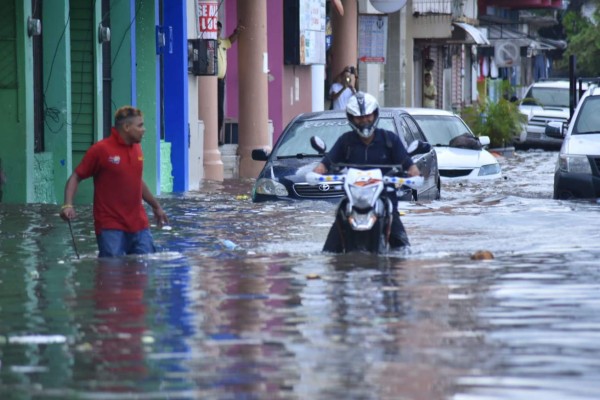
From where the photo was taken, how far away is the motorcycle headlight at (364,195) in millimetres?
13445

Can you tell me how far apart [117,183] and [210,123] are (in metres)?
16.7

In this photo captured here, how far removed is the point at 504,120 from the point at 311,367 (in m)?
34.1

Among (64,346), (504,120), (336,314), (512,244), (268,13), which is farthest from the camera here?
(504,120)

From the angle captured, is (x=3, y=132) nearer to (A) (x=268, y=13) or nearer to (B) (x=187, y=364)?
(B) (x=187, y=364)

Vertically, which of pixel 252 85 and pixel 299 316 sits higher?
pixel 252 85

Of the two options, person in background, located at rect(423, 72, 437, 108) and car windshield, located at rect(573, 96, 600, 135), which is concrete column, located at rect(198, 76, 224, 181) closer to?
car windshield, located at rect(573, 96, 600, 135)

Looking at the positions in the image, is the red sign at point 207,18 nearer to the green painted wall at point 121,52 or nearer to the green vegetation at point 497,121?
the green painted wall at point 121,52

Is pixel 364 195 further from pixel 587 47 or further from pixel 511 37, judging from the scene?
pixel 587 47

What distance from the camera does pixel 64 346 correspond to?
933cm

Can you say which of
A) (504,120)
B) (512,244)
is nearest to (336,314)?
(512,244)

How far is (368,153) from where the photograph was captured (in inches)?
554

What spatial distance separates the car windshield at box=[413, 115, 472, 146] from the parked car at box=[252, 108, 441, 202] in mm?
5715

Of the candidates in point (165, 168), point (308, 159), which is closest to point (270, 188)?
point (308, 159)

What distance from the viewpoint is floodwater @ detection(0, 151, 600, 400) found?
26.7ft
